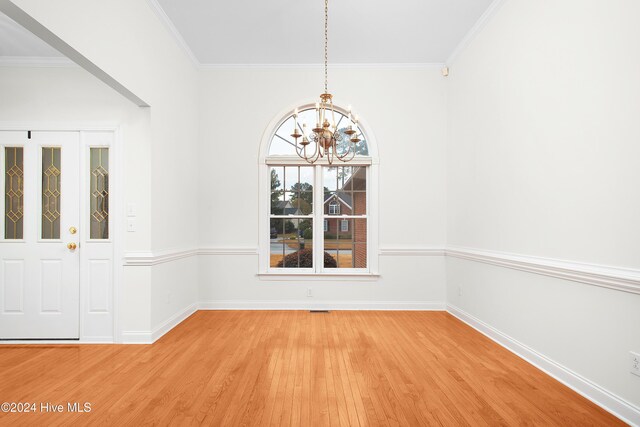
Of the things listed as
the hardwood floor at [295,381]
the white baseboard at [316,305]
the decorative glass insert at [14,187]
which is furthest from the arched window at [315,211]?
the decorative glass insert at [14,187]

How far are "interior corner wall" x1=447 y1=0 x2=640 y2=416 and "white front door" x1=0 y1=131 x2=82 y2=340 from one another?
4419 mm

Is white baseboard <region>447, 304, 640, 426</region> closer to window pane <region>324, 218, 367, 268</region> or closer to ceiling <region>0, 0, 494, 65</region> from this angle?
window pane <region>324, 218, 367, 268</region>

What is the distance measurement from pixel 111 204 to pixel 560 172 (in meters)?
4.18

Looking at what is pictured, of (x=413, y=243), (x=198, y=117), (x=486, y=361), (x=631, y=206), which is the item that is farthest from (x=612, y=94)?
(x=198, y=117)

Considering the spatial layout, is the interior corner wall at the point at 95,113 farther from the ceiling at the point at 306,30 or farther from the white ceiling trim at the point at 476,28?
the white ceiling trim at the point at 476,28

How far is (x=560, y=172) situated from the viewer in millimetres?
2629

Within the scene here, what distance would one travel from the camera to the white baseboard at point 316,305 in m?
4.75

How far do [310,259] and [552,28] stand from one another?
374 centimetres

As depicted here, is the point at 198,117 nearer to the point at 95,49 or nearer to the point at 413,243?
the point at 95,49

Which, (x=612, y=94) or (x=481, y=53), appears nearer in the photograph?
(x=612, y=94)

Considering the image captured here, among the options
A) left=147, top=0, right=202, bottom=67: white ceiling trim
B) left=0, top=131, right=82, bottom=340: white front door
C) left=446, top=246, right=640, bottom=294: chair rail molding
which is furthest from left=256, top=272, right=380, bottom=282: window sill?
left=147, top=0, right=202, bottom=67: white ceiling trim

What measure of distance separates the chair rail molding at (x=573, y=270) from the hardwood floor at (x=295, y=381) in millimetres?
827

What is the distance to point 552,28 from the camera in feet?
8.94

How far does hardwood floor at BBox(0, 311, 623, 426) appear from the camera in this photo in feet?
6.97
